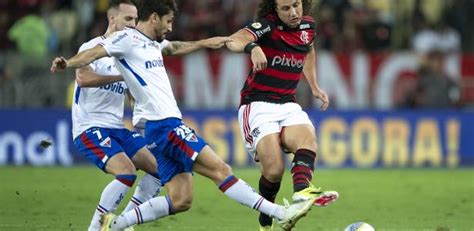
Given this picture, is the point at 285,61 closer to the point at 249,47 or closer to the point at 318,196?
the point at 249,47

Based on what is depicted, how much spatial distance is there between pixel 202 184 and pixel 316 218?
6040mm

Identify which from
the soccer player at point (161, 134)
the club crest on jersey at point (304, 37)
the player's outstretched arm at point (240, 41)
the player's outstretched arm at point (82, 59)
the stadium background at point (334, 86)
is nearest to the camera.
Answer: the player's outstretched arm at point (82, 59)

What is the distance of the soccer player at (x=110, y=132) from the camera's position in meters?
11.2

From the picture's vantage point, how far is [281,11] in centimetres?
1137

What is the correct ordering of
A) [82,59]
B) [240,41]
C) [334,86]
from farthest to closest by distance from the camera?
[334,86], [240,41], [82,59]

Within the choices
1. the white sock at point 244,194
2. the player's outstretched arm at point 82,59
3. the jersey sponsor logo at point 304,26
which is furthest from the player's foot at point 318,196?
the player's outstretched arm at point 82,59

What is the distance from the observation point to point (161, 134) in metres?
10.2

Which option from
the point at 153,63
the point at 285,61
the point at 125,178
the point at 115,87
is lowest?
the point at 125,178

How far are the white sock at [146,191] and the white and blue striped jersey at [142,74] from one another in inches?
49.1

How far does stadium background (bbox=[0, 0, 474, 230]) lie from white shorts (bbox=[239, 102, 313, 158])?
814 centimetres

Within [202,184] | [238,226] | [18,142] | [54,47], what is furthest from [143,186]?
[54,47]

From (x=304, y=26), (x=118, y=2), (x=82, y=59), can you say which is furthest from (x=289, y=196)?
(x=82, y=59)

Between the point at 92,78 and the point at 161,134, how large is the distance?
1278 mm

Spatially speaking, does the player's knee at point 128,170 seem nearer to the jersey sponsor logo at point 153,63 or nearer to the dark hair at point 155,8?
the jersey sponsor logo at point 153,63
